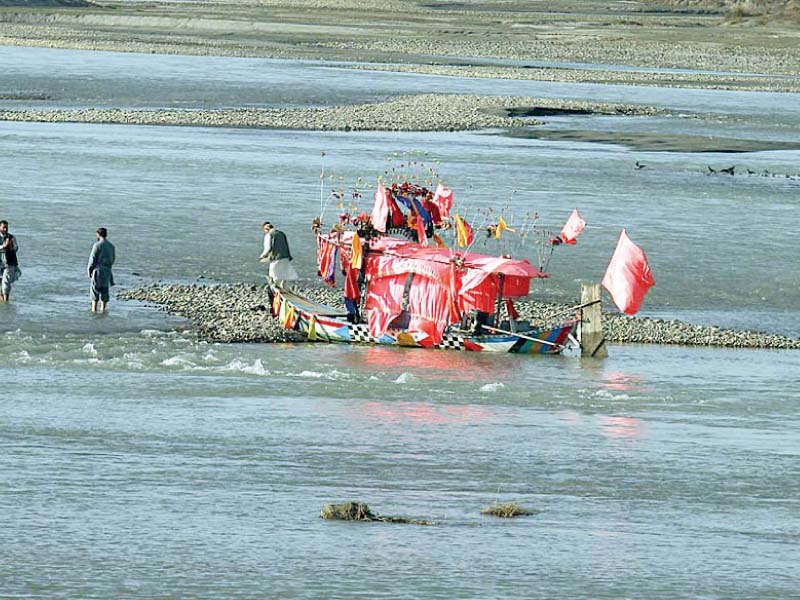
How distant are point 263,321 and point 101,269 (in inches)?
129

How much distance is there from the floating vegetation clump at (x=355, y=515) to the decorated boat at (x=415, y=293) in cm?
1015

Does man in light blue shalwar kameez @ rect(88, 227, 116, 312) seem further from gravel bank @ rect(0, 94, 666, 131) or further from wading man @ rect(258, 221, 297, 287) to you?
gravel bank @ rect(0, 94, 666, 131)

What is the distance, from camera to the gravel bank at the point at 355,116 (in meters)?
69.0

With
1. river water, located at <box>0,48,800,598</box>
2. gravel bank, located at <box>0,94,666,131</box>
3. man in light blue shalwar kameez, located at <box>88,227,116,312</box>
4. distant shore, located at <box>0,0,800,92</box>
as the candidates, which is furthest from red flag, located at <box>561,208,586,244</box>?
distant shore, located at <box>0,0,800,92</box>

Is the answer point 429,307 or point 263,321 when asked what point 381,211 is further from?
point 263,321

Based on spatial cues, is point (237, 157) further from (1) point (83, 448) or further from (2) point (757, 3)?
(2) point (757, 3)

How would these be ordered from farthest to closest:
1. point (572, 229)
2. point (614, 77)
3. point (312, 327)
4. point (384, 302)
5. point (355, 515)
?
point (614, 77), point (572, 229), point (312, 327), point (384, 302), point (355, 515)

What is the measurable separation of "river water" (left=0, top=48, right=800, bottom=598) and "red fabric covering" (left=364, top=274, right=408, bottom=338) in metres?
0.58

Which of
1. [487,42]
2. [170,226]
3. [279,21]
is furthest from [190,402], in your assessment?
[279,21]

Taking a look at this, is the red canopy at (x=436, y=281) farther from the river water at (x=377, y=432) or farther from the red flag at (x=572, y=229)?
the red flag at (x=572, y=229)

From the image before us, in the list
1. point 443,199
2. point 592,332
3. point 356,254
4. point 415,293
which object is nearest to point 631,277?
point 592,332

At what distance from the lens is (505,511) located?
19875 mm

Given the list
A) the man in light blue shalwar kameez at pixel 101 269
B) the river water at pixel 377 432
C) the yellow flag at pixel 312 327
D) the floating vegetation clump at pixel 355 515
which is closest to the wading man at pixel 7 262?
the river water at pixel 377 432

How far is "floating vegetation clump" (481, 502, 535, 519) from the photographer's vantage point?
19828 millimetres
